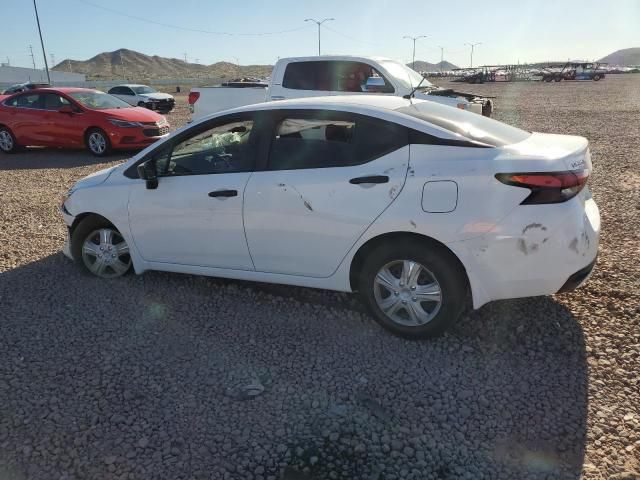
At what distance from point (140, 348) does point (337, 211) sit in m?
1.71

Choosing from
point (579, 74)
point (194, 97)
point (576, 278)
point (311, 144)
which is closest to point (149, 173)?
point (311, 144)

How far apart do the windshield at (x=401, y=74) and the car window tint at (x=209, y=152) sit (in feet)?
19.1

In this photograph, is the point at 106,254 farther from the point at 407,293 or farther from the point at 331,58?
the point at 331,58

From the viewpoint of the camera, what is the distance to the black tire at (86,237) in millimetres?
4875

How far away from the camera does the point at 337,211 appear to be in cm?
368

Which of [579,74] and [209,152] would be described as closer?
[209,152]

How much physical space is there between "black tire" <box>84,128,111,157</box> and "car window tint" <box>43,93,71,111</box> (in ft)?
3.05

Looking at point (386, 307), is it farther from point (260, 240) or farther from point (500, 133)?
point (500, 133)

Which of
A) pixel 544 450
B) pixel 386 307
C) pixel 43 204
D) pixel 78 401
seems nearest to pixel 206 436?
pixel 78 401

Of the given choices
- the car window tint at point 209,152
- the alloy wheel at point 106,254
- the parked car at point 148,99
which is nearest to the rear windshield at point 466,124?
the car window tint at point 209,152

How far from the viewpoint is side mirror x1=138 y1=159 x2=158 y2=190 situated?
436cm

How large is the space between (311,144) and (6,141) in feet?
39.4

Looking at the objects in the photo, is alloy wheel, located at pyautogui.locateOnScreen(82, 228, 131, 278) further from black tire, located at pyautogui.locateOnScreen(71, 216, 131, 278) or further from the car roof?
the car roof

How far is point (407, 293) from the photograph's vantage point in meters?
3.65
